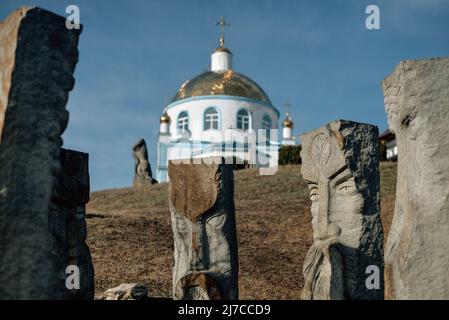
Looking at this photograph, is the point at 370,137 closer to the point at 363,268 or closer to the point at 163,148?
the point at 363,268

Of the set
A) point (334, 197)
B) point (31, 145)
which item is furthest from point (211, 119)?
point (31, 145)

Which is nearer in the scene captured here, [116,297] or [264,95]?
[116,297]

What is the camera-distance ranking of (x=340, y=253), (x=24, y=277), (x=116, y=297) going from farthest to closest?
(x=116, y=297), (x=340, y=253), (x=24, y=277)

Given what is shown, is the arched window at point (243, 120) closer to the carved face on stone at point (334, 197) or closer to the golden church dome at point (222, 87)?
the golden church dome at point (222, 87)

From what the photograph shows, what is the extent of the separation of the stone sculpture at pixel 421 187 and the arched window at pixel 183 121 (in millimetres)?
45178

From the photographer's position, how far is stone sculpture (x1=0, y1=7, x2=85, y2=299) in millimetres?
5258

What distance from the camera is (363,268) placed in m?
8.57

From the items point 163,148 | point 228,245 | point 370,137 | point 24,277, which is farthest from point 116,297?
point 163,148

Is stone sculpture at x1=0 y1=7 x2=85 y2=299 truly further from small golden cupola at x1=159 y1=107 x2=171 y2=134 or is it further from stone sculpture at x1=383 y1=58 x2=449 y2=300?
small golden cupola at x1=159 y1=107 x2=171 y2=134

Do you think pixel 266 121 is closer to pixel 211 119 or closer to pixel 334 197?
pixel 211 119

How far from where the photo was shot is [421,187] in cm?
579

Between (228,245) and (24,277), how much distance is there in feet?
13.0

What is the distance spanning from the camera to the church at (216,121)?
161 ft

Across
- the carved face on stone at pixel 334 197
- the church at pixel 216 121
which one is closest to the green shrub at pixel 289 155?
the church at pixel 216 121
